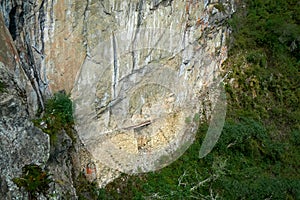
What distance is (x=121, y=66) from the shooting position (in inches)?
404

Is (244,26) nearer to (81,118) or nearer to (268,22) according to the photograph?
(268,22)

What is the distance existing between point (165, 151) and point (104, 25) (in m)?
3.30

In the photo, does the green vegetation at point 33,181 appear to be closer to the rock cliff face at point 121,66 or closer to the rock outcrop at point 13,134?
the rock outcrop at point 13,134

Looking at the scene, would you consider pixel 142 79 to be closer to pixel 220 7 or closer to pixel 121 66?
pixel 121 66

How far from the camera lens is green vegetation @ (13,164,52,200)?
6.48 meters

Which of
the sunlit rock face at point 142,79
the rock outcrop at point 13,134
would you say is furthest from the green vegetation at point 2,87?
the sunlit rock face at point 142,79

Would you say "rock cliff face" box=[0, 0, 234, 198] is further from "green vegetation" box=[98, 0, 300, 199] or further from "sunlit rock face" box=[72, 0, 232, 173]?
"green vegetation" box=[98, 0, 300, 199]

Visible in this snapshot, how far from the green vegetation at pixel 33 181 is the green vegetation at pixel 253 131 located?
318 cm

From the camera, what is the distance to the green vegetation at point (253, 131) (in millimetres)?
11070

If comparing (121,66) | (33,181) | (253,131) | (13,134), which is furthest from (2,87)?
(253,131)

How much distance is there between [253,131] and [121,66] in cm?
451

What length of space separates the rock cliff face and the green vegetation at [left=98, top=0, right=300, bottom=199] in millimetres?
477

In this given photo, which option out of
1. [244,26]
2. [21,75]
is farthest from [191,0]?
[21,75]

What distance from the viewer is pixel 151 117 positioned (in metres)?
11.2
